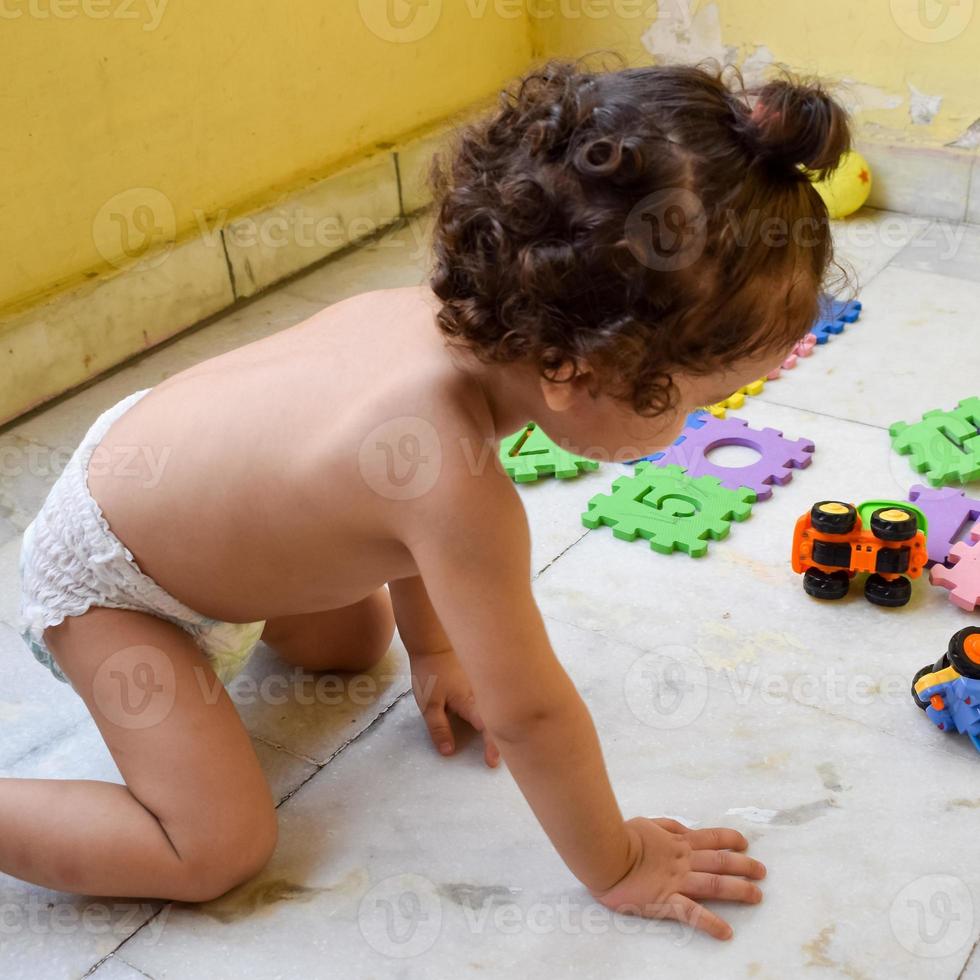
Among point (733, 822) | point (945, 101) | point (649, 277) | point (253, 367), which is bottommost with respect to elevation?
point (733, 822)

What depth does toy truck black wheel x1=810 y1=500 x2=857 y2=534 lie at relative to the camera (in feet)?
3.80

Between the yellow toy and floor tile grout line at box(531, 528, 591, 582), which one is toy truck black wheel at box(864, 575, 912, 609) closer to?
floor tile grout line at box(531, 528, 591, 582)

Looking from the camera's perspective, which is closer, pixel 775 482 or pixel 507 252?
pixel 507 252

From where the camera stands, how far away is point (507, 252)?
71 cm

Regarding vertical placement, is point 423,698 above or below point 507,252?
below

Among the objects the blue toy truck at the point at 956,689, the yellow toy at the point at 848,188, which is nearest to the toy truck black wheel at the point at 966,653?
the blue toy truck at the point at 956,689

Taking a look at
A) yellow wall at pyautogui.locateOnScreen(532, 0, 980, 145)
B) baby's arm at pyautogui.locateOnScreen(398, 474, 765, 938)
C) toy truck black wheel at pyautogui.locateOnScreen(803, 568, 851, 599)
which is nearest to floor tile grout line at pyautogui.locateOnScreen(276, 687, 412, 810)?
baby's arm at pyautogui.locateOnScreen(398, 474, 765, 938)

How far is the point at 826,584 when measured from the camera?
118 centimetres

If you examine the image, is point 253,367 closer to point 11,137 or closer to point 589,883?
point 589,883

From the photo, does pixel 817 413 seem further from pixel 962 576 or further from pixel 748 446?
Result: pixel 962 576

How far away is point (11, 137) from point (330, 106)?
597 millimetres

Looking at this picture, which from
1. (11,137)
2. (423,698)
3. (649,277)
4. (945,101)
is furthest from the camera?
(945,101)

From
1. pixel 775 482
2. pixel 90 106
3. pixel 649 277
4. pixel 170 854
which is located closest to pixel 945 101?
pixel 775 482

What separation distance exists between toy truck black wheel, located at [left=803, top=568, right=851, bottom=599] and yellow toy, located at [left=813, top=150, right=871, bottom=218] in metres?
0.96
